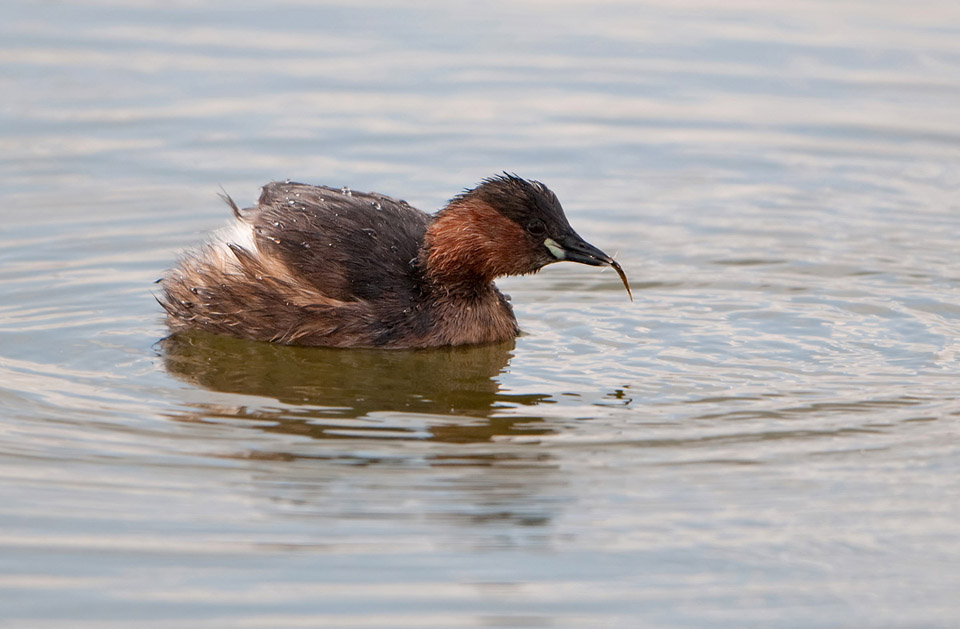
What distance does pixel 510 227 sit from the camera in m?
8.34

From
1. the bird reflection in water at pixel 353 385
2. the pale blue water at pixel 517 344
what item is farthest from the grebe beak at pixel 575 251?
the bird reflection in water at pixel 353 385

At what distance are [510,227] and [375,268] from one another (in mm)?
A: 768

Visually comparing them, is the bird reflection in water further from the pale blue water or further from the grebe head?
the grebe head

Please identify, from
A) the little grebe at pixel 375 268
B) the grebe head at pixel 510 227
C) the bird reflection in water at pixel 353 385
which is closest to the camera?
the bird reflection in water at pixel 353 385

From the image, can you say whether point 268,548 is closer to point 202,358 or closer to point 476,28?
point 202,358

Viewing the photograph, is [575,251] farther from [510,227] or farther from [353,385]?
Result: [353,385]

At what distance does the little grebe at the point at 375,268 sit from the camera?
26.9ft

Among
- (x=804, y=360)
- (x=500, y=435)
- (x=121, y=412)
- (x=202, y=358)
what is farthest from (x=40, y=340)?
(x=804, y=360)

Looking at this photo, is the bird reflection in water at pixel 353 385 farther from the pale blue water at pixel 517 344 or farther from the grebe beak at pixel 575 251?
the grebe beak at pixel 575 251

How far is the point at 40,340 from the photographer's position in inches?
319

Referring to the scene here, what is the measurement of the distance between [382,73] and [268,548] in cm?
830

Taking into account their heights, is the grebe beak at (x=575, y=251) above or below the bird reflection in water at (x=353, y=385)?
above

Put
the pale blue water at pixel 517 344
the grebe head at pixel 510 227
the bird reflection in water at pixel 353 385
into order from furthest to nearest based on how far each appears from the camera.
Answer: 1. the grebe head at pixel 510 227
2. the bird reflection in water at pixel 353 385
3. the pale blue water at pixel 517 344

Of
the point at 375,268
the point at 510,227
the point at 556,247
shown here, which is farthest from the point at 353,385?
the point at 556,247
